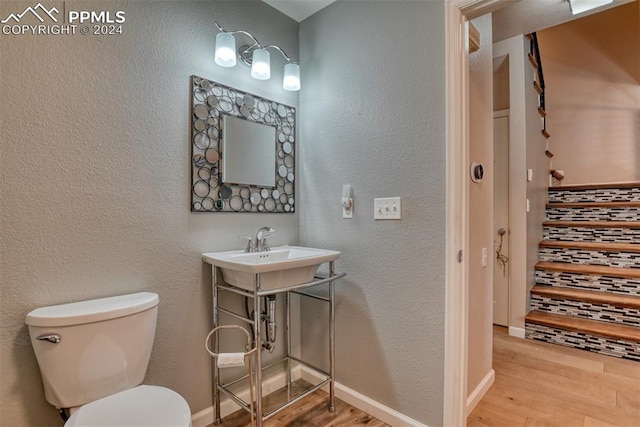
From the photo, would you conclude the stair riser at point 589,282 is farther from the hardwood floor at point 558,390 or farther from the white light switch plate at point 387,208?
the white light switch plate at point 387,208

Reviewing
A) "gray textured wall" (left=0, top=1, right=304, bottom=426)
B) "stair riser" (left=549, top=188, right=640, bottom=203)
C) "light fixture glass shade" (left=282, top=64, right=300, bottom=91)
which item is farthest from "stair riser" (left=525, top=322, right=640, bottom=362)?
"light fixture glass shade" (left=282, top=64, right=300, bottom=91)

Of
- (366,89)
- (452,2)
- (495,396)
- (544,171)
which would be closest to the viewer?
(452,2)

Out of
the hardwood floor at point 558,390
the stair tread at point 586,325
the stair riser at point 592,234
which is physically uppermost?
the stair riser at point 592,234

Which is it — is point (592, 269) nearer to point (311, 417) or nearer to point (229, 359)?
point (311, 417)

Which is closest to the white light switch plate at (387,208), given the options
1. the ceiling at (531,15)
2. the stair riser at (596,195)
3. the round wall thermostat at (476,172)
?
the round wall thermostat at (476,172)

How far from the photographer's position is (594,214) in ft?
10.3

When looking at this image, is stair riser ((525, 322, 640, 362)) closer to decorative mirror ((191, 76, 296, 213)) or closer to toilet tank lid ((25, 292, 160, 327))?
decorative mirror ((191, 76, 296, 213))

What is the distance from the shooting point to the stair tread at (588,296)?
8.25ft

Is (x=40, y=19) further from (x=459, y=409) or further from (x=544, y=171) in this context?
(x=544, y=171)

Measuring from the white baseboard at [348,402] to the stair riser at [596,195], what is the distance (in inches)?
125

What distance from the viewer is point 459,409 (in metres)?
1.44

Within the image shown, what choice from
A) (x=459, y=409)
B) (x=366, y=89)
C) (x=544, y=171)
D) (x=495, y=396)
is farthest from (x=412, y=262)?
(x=544, y=171)

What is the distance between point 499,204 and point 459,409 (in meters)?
2.06

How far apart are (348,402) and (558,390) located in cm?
134
